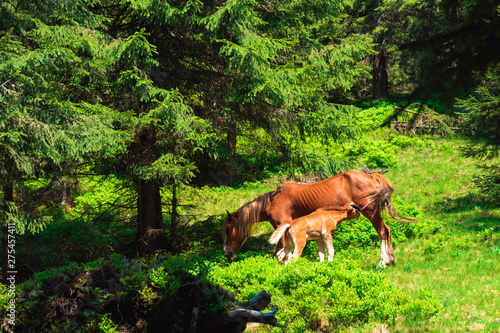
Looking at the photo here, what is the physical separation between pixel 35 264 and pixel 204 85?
6.95 metres

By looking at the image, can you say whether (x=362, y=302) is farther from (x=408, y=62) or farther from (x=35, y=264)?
(x=408, y=62)

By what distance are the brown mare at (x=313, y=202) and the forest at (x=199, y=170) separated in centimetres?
45

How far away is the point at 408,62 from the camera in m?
31.8

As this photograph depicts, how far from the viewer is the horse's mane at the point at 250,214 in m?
10.8

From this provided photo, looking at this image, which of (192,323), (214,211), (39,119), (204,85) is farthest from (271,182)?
(192,323)

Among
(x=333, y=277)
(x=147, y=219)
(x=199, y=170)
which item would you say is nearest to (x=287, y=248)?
(x=333, y=277)

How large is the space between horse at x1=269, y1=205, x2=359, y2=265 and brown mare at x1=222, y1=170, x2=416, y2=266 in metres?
0.90

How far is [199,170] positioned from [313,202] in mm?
3331

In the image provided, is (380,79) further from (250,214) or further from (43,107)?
(43,107)

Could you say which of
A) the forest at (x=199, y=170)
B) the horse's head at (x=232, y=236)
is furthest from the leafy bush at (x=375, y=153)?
the horse's head at (x=232, y=236)

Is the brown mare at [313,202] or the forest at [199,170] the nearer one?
the forest at [199,170]

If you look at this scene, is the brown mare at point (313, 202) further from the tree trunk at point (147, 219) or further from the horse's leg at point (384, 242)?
the tree trunk at point (147, 219)

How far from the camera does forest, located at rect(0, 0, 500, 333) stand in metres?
5.94

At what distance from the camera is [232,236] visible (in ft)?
35.3
